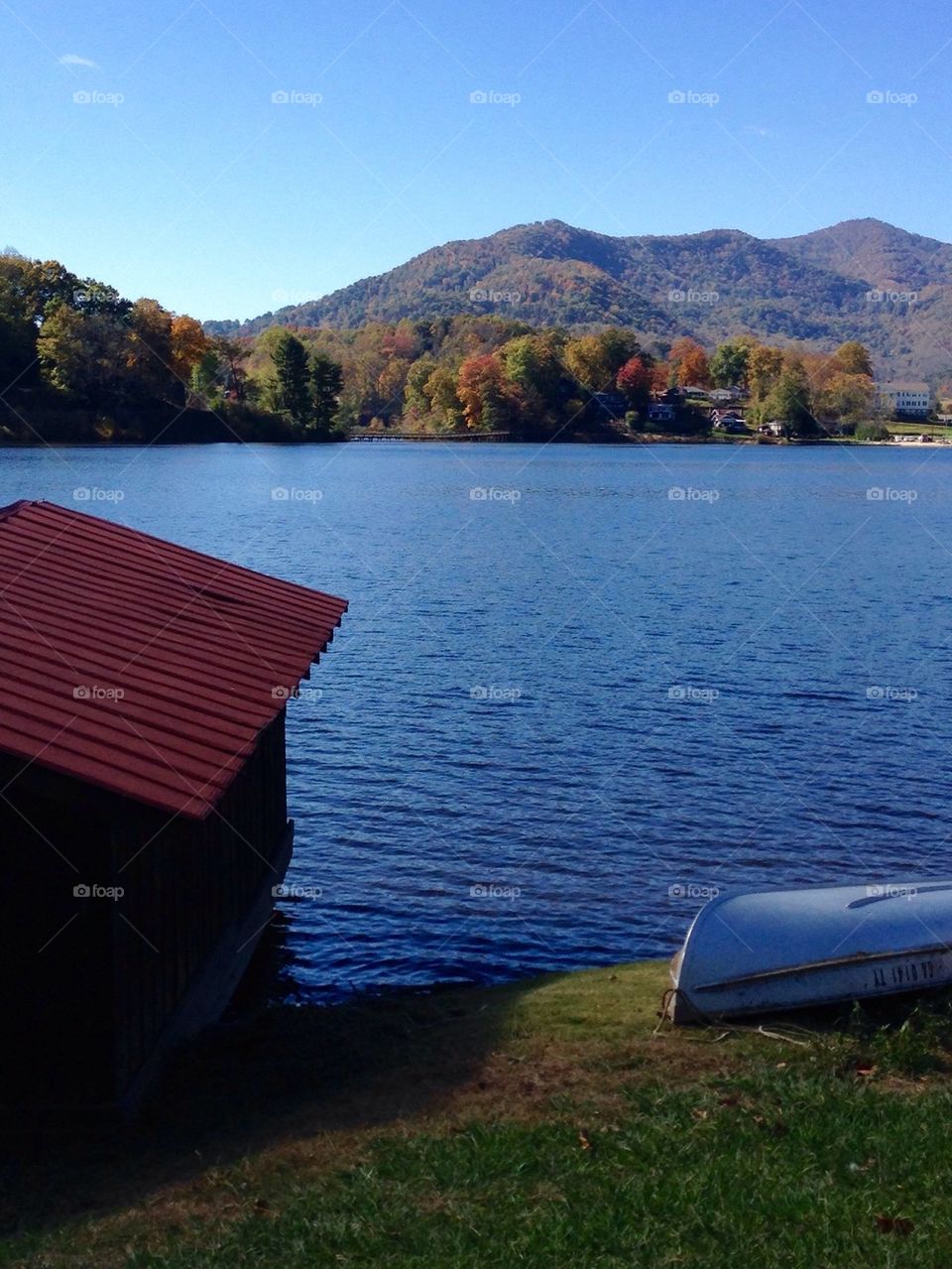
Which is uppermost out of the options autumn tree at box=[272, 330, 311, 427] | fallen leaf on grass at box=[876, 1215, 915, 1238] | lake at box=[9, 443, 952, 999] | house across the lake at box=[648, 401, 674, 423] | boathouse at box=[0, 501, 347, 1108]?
autumn tree at box=[272, 330, 311, 427]

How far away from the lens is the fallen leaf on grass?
7.05m

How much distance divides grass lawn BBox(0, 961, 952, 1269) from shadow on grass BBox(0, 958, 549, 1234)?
3 centimetres

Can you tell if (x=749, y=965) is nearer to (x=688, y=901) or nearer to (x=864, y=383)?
(x=688, y=901)

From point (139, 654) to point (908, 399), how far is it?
180917 mm

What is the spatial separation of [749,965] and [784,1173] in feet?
→ 10.5

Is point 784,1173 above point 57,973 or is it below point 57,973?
below

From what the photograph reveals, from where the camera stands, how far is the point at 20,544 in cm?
1477

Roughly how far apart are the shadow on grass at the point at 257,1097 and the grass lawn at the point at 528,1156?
0.03 m

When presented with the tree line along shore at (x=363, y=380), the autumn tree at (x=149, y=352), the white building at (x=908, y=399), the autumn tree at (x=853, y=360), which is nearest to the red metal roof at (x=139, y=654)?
the tree line along shore at (x=363, y=380)

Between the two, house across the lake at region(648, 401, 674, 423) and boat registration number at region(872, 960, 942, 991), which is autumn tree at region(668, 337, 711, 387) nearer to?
house across the lake at region(648, 401, 674, 423)

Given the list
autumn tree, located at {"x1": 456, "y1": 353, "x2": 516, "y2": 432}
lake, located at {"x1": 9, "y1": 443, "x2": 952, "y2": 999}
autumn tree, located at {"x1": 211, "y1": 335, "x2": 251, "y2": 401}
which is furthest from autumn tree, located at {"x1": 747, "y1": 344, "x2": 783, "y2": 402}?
lake, located at {"x1": 9, "y1": 443, "x2": 952, "y2": 999}

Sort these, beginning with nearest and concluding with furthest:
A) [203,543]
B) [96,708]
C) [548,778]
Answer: [96,708] → [548,778] → [203,543]

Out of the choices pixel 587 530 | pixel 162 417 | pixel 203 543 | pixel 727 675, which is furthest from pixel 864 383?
pixel 727 675

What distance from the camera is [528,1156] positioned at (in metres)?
8.01
